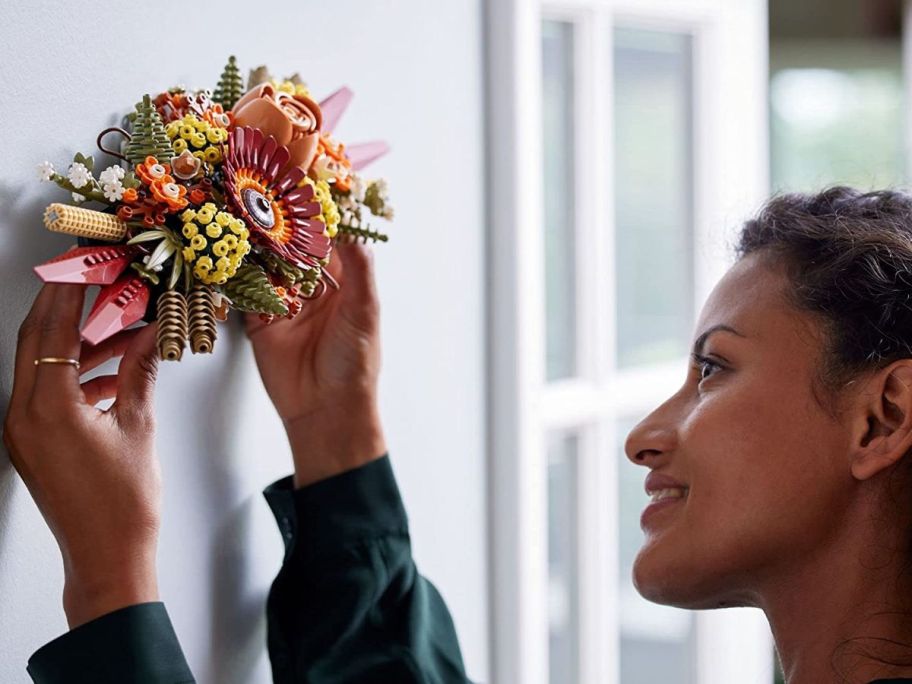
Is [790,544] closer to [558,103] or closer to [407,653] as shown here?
[407,653]

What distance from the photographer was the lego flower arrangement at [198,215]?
35.5 inches

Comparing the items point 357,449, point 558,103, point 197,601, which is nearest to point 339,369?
point 357,449

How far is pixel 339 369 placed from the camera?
1.24 metres

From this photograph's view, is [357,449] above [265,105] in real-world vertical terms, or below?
below

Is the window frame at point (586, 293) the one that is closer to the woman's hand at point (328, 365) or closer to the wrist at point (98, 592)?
the woman's hand at point (328, 365)

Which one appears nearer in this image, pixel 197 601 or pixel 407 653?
pixel 197 601

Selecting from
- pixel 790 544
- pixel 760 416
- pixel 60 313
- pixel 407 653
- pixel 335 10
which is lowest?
pixel 407 653

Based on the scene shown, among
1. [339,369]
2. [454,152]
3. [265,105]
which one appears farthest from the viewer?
[454,152]

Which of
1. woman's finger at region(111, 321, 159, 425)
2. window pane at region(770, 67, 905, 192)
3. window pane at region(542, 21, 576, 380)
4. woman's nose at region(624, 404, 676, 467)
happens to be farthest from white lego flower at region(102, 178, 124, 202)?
window pane at region(770, 67, 905, 192)

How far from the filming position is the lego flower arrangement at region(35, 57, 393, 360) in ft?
2.96

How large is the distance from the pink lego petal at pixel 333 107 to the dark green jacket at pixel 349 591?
0.36 metres

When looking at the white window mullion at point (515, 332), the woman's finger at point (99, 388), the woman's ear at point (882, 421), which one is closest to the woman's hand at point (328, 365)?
the woman's finger at point (99, 388)

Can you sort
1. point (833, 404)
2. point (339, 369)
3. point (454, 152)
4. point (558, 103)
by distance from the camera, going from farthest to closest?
point (558, 103) → point (454, 152) → point (339, 369) → point (833, 404)

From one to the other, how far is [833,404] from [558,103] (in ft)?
2.74
